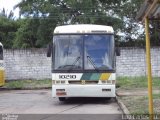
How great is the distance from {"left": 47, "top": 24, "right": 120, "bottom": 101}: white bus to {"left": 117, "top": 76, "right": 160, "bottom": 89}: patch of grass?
719cm

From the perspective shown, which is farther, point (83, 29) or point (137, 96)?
point (137, 96)

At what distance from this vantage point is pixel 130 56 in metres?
30.5

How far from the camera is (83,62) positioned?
1711cm

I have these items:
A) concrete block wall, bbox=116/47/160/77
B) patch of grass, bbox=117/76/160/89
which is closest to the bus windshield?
patch of grass, bbox=117/76/160/89

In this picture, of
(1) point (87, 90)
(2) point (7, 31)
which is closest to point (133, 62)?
(1) point (87, 90)

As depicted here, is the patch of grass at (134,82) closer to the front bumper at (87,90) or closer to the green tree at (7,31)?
the front bumper at (87,90)

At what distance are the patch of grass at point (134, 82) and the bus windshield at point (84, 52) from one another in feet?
23.5

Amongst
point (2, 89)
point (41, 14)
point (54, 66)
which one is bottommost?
point (2, 89)

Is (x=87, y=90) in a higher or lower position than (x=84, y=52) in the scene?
lower

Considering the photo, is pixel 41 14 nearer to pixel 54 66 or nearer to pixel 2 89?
pixel 2 89

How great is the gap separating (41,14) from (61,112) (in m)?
20.4

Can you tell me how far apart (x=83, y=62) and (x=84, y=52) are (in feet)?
1.32

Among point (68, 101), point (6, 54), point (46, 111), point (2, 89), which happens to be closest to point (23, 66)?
point (6, 54)

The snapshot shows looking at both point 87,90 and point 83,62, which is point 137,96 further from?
point 83,62
